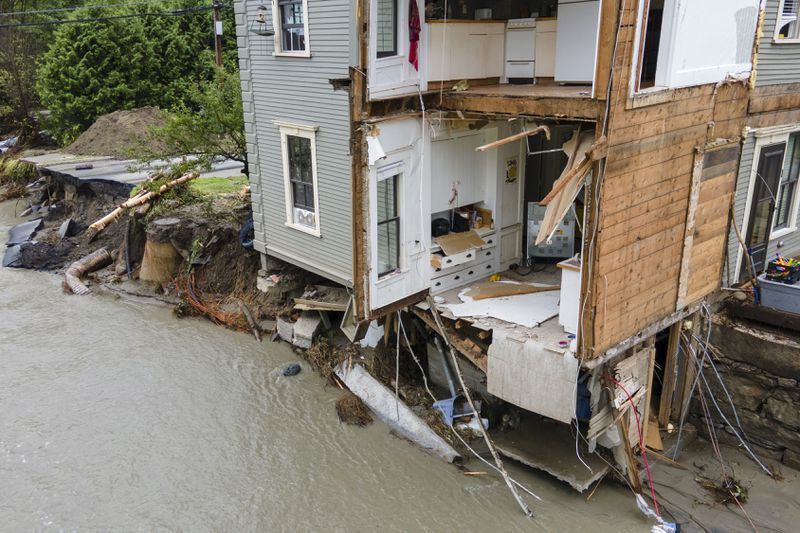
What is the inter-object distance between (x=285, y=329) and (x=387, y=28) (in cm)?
Result: 730

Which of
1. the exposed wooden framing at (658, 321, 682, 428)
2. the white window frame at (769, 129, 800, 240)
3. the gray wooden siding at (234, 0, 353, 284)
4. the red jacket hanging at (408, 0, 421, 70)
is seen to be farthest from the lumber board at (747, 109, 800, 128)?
the gray wooden siding at (234, 0, 353, 284)

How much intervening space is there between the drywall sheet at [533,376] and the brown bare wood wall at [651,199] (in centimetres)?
52

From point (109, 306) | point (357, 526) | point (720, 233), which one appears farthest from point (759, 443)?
point (109, 306)

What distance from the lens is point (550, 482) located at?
1045 cm

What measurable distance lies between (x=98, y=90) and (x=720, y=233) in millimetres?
25772

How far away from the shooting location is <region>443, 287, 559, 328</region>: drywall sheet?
1049cm

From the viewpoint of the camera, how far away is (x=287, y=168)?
13.9m

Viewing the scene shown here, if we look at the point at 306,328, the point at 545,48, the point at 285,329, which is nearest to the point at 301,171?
the point at 306,328

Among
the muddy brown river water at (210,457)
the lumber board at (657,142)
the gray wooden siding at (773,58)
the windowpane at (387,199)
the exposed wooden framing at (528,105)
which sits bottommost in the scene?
the muddy brown river water at (210,457)

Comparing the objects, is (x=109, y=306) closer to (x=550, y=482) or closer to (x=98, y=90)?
(x=550, y=482)

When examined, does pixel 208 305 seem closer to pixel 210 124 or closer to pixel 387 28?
pixel 210 124

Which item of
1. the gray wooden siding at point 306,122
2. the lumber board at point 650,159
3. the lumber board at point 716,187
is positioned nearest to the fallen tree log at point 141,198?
the gray wooden siding at point 306,122

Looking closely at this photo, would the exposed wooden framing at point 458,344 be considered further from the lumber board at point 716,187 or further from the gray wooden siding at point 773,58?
the gray wooden siding at point 773,58

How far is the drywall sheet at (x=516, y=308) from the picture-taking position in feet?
34.4
